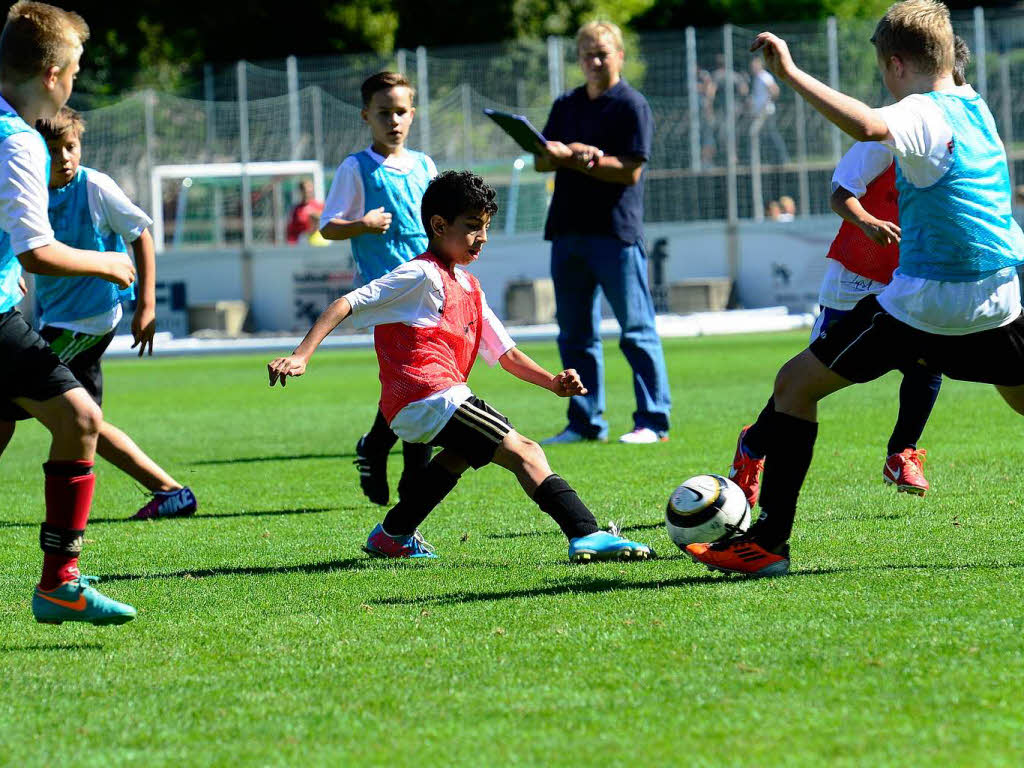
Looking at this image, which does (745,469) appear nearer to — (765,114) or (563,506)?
(563,506)

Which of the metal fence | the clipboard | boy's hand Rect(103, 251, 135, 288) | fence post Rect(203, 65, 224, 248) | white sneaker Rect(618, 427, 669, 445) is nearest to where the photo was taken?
boy's hand Rect(103, 251, 135, 288)

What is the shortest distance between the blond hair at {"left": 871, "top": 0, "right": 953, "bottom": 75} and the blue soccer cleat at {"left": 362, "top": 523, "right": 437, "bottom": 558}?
2505 millimetres

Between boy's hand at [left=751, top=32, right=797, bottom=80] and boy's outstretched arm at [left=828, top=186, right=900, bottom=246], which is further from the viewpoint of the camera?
boy's outstretched arm at [left=828, top=186, right=900, bottom=246]

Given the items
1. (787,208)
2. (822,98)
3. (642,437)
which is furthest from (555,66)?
(822,98)

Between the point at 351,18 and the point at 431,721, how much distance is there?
3675 cm

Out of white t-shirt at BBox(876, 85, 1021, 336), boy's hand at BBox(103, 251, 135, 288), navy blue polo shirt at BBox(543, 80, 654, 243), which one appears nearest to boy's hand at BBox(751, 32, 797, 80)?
white t-shirt at BBox(876, 85, 1021, 336)

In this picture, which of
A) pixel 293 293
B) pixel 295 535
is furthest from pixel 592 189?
pixel 293 293

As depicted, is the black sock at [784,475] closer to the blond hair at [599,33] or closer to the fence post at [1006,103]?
the blond hair at [599,33]

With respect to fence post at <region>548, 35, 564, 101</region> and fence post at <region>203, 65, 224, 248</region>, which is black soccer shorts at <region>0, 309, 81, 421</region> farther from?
fence post at <region>203, 65, 224, 248</region>

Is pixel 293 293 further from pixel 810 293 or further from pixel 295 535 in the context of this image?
pixel 295 535

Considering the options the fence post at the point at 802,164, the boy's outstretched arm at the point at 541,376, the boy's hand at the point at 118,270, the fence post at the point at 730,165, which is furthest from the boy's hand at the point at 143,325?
the fence post at the point at 802,164

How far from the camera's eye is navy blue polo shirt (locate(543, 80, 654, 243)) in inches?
388

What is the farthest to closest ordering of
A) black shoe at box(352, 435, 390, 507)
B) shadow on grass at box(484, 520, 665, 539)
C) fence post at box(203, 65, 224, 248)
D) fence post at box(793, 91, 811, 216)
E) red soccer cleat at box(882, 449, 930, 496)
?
1. fence post at box(203, 65, 224, 248)
2. fence post at box(793, 91, 811, 216)
3. black shoe at box(352, 435, 390, 507)
4. red soccer cleat at box(882, 449, 930, 496)
5. shadow on grass at box(484, 520, 665, 539)

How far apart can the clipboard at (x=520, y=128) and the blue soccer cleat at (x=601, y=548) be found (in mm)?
3354
